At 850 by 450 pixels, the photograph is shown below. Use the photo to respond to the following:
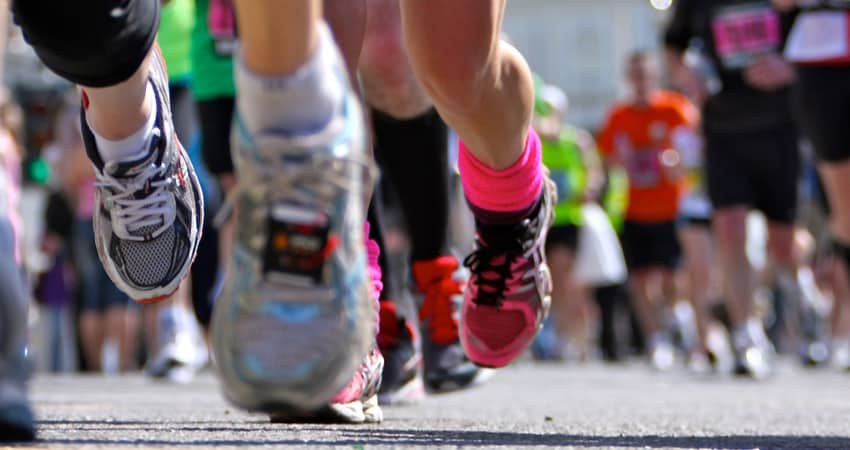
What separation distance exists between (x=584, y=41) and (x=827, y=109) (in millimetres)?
37683

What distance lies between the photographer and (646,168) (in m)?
11.3

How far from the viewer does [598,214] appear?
12945 millimetres

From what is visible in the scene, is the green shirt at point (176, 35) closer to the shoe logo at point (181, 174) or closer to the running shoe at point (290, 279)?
the shoe logo at point (181, 174)

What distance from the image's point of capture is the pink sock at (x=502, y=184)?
2.82 meters

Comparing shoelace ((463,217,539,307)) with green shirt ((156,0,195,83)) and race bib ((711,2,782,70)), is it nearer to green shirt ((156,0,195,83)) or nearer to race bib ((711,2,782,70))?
green shirt ((156,0,195,83))

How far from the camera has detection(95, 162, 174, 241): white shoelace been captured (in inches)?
102

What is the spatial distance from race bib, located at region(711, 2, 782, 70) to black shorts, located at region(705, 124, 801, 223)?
39cm

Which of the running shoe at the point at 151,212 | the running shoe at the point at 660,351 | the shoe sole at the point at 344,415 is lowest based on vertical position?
the running shoe at the point at 660,351

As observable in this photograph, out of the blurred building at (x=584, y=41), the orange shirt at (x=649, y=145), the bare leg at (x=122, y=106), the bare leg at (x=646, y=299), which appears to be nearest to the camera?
the bare leg at (x=122, y=106)

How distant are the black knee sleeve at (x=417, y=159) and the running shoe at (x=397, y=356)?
0.38 meters

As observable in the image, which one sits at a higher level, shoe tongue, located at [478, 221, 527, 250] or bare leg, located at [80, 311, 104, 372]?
shoe tongue, located at [478, 221, 527, 250]

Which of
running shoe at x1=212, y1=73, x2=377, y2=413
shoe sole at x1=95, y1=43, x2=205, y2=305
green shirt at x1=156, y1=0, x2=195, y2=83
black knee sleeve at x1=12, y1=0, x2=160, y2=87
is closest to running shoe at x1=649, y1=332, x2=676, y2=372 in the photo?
green shirt at x1=156, y1=0, x2=195, y2=83

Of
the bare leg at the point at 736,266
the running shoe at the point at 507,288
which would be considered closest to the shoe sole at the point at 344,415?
the running shoe at the point at 507,288

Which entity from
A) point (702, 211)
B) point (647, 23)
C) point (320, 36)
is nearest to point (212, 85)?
point (320, 36)
